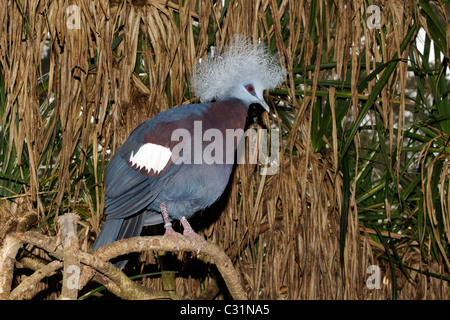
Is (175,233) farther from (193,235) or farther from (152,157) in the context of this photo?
(152,157)

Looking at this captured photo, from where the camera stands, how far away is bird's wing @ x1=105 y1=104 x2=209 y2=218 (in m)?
1.54

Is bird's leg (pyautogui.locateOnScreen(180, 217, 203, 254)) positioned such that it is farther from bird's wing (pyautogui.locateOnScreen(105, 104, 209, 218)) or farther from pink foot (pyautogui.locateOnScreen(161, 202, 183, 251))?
bird's wing (pyautogui.locateOnScreen(105, 104, 209, 218))

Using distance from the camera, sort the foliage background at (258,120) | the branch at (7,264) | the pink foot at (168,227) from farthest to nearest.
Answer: the foliage background at (258,120) < the pink foot at (168,227) < the branch at (7,264)

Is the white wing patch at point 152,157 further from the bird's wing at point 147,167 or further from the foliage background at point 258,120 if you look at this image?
the foliage background at point 258,120

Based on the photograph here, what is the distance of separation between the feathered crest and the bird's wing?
12cm

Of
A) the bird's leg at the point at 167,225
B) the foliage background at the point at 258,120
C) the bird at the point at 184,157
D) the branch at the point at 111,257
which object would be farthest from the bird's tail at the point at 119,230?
the foliage background at the point at 258,120

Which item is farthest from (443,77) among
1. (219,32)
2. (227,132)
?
(227,132)

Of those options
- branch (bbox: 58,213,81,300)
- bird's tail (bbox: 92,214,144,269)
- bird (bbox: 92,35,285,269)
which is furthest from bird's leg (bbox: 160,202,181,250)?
branch (bbox: 58,213,81,300)

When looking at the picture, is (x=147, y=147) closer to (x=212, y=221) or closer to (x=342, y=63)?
(x=212, y=221)

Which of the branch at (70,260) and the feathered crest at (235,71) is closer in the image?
the branch at (70,260)

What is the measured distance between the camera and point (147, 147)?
5.14 ft

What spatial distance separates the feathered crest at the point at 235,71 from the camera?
64.0 inches

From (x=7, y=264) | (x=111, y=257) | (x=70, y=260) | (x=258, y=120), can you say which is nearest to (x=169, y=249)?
(x=111, y=257)

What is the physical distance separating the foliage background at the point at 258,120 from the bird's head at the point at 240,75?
0.27m
